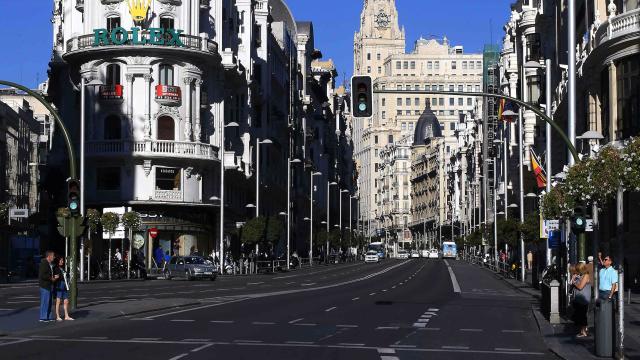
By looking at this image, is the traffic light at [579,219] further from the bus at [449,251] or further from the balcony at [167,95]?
the bus at [449,251]

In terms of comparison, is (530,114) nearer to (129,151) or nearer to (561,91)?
(561,91)

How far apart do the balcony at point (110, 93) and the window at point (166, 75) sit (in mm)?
2773

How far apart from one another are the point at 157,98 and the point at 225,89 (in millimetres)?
9424

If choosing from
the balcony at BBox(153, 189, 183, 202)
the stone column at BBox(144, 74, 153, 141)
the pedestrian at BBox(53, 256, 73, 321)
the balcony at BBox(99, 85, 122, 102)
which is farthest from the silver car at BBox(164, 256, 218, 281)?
the pedestrian at BBox(53, 256, 73, 321)

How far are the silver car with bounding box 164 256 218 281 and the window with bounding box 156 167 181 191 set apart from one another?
11085mm

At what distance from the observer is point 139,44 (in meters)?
75.9

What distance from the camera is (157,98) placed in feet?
252

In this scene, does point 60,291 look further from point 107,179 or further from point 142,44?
point 107,179

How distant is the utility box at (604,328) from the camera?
20844 millimetres

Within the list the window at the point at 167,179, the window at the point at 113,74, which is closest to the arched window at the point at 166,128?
the window at the point at 167,179

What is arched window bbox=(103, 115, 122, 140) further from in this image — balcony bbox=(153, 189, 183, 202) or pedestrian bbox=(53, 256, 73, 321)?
pedestrian bbox=(53, 256, 73, 321)

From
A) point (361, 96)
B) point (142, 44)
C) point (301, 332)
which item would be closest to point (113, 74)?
point (142, 44)

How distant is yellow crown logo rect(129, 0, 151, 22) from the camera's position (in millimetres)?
76688

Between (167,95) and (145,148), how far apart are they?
363cm
